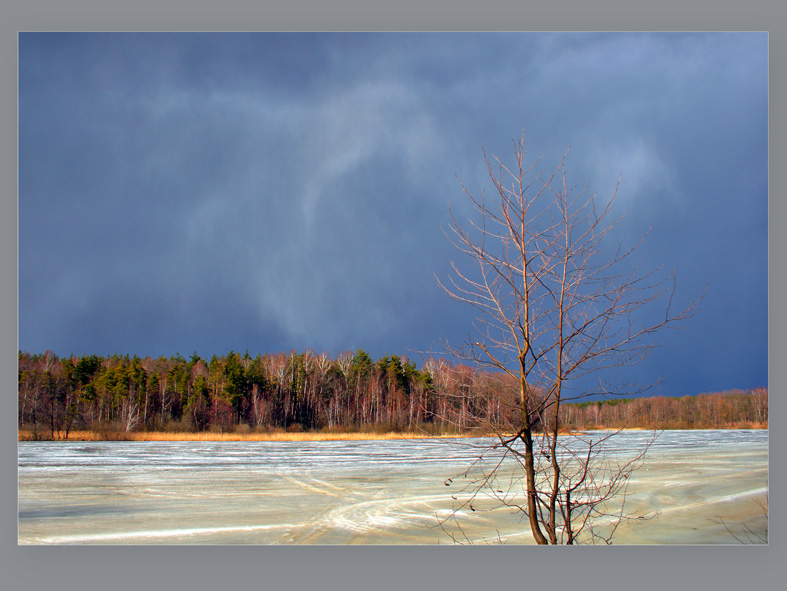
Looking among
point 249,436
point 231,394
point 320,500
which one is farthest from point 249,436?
point 320,500

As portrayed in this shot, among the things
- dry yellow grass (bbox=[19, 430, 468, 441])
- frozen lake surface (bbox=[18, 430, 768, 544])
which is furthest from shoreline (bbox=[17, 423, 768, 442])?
frozen lake surface (bbox=[18, 430, 768, 544])

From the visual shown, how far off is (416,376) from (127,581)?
52.9 ft

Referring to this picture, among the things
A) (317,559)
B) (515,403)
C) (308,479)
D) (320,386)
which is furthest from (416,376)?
(515,403)

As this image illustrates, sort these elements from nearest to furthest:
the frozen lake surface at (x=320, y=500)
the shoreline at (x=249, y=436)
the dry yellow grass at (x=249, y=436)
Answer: the frozen lake surface at (x=320, y=500), the shoreline at (x=249, y=436), the dry yellow grass at (x=249, y=436)

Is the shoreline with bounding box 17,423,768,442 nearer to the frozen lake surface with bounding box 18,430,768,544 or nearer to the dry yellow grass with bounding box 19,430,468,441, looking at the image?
the dry yellow grass with bounding box 19,430,468,441

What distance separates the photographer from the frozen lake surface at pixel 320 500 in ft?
19.0

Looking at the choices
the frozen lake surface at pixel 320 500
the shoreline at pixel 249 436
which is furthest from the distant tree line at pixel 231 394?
the frozen lake surface at pixel 320 500

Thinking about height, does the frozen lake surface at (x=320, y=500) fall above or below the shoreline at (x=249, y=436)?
above

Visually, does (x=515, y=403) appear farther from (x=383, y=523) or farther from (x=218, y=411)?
(x=218, y=411)

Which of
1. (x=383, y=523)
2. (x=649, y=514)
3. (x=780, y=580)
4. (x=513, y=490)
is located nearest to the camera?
(x=780, y=580)

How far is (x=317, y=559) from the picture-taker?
4168mm

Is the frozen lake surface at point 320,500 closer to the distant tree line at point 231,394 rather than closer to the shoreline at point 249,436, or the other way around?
the distant tree line at point 231,394

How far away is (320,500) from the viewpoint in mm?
8031

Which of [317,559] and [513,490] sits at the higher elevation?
[317,559]
